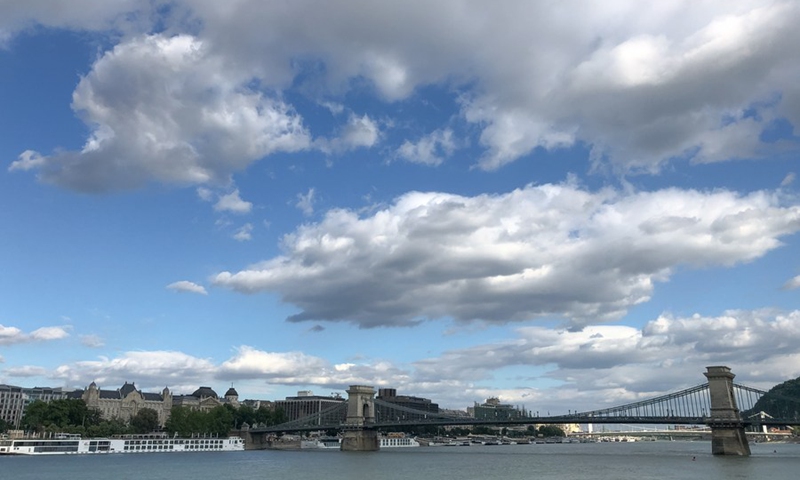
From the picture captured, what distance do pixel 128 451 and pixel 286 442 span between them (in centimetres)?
4081

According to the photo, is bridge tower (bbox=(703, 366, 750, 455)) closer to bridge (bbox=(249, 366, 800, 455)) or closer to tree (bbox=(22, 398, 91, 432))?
bridge (bbox=(249, 366, 800, 455))

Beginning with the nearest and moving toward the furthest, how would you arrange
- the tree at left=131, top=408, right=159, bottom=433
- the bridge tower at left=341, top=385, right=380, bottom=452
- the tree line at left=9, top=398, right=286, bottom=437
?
the bridge tower at left=341, top=385, right=380, bottom=452 < the tree line at left=9, top=398, right=286, bottom=437 < the tree at left=131, top=408, right=159, bottom=433

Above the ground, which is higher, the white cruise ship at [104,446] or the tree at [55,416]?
the tree at [55,416]

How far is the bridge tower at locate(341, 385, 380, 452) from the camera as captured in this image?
116000mm

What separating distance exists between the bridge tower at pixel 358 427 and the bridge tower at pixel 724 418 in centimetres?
5344

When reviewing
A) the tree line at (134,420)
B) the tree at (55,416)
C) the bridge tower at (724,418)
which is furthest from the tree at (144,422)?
the bridge tower at (724,418)

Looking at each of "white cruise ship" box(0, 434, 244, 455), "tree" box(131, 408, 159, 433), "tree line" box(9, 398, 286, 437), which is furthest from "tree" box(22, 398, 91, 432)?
"tree" box(131, 408, 159, 433)

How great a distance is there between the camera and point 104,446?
10512cm

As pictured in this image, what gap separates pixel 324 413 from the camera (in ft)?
479

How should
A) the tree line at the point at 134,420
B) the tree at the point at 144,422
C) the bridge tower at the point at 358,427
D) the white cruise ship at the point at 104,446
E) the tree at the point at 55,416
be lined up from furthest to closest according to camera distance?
the tree at the point at 144,422, the tree line at the point at 134,420, the tree at the point at 55,416, the bridge tower at the point at 358,427, the white cruise ship at the point at 104,446

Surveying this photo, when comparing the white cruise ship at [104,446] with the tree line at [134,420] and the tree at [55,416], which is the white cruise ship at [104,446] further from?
the tree line at [134,420]

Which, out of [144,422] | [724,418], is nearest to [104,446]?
[144,422]

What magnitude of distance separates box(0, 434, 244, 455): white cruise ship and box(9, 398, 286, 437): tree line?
8.95 meters

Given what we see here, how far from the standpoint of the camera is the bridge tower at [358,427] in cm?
11600
